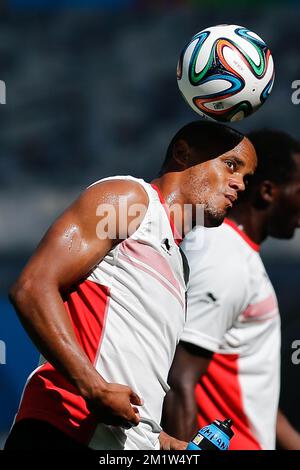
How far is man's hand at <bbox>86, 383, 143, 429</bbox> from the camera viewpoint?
302cm

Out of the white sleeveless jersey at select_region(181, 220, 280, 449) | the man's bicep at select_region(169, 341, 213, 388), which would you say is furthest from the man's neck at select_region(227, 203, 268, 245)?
the man's bicep at select_region(169, 341, 213, 388)

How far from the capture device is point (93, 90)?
1042cm

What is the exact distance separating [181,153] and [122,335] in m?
0.76

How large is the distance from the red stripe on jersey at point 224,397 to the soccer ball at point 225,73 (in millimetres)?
1658

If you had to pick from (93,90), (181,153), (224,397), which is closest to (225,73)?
(181,153)

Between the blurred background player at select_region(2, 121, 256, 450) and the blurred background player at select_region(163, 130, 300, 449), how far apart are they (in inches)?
47.1

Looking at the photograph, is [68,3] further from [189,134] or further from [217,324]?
[189,134]

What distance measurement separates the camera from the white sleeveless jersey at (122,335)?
3281 millimetres

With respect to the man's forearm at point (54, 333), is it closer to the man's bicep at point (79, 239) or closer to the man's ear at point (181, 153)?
the man's bicep at point (79, 239)

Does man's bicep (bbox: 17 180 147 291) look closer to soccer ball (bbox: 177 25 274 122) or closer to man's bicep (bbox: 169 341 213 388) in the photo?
soccer ball (bbox: 177 25 274 122)

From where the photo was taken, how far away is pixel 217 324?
482cm

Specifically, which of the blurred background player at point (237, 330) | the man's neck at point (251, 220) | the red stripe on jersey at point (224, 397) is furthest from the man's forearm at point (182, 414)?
the man's neck at point (251, 220)
